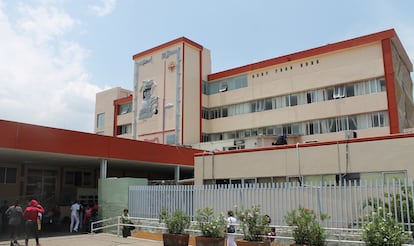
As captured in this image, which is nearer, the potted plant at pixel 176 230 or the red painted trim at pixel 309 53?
the potted plant at pixel 176 230

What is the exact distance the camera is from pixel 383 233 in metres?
10.3

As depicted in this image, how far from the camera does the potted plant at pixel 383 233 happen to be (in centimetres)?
1020

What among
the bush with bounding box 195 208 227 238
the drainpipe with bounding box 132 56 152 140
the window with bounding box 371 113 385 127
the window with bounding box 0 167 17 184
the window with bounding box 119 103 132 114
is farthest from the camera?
the window with bounding box 119 103 132 114

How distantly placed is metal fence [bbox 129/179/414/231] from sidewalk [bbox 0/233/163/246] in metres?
1.69

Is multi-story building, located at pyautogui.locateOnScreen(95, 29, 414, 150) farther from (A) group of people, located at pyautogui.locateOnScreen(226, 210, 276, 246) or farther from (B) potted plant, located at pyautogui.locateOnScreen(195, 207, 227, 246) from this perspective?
(B) potted plant, located at pyautogui.locateOnScreen(195, 207, 227, 246)

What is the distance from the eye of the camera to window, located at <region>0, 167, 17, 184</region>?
2544 centimetres

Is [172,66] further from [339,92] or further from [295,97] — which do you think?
[339,92]

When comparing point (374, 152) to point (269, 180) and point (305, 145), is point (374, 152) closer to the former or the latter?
point (305, 145)

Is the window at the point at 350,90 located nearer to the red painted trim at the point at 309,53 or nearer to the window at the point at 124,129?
the red painted trim at the point at 309,53

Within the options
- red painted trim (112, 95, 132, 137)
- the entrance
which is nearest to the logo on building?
red painted trim (112, 95, 132, 137)

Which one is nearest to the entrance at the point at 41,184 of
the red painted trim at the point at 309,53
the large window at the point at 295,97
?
the large window at the point at 295,97


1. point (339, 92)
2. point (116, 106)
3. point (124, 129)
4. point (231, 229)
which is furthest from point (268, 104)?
point (231, 229)

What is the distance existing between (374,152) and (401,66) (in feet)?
74.1

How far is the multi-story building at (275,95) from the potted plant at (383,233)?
18330 mm
